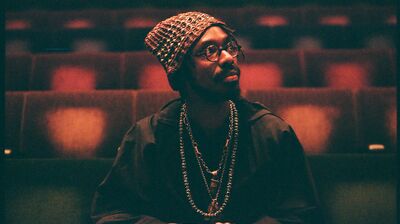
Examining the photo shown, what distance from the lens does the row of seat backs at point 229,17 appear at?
1.42 metres

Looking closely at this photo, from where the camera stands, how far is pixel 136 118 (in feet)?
2.95

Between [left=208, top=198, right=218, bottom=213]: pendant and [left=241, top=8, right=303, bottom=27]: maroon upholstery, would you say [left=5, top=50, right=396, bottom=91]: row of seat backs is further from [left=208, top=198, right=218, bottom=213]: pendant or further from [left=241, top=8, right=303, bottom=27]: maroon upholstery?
[left=208, top=198, right=218, bottom=213]: pendant

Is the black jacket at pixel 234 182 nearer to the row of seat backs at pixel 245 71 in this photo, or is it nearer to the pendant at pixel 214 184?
the pendant at pixel 214 184

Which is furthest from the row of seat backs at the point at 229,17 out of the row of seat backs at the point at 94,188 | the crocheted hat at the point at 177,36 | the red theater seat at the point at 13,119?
the crocheted hat at the point at 177,36

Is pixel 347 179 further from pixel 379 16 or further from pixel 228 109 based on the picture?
pixel 379 16

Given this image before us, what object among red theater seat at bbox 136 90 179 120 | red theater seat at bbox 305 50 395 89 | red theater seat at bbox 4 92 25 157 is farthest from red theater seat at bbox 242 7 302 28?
red theater seat at bbox 4 92 25 157

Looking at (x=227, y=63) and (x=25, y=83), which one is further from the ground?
(x=227, y=63)

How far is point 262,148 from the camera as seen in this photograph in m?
0.53

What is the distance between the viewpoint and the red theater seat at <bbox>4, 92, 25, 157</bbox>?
905 millimetres

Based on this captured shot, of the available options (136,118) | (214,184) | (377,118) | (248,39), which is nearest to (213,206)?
(214,184)

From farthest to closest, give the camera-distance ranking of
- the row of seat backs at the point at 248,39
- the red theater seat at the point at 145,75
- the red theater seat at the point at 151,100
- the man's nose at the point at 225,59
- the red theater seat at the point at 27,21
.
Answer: the red theater seat at the point at 27,21
the row of seat backs at the point at 248,39
the red theater seat at the point at 145,75
the red theater seat at the point at 151,100
the man's nose at the point at 225,59

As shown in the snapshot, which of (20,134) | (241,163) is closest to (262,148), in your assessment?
(241,163)

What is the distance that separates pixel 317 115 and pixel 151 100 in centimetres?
31

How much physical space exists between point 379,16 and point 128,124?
2.94 feet
